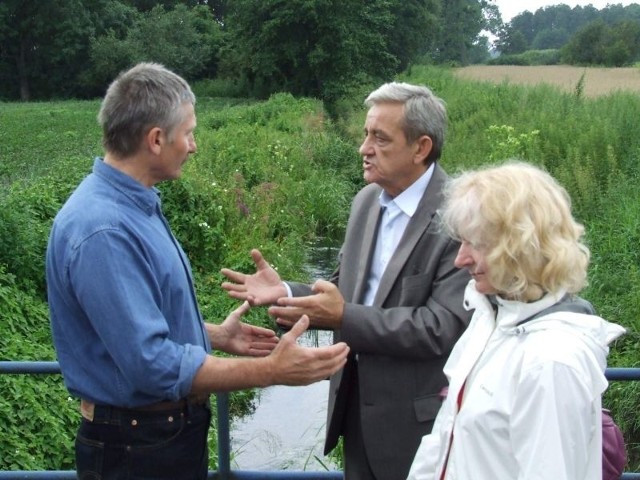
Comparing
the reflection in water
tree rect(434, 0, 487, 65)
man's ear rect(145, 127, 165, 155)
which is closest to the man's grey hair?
man's ear rect(145, 127, 165, 155)

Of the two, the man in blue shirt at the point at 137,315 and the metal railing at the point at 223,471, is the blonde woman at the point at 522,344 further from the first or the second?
the metal railing at the point at 223,471

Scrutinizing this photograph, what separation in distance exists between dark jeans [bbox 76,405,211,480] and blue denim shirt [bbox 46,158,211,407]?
64 mm

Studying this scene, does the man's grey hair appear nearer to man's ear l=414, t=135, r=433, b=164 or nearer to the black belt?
man's ear l=414, t=135, r=433, b=164

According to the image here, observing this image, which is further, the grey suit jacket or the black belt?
the grey suit jacket

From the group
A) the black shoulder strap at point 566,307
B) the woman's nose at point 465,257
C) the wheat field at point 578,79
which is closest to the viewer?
the black shoulder strap at point 566,307

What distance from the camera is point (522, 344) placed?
1848mm

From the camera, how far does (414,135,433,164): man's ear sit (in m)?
2.79

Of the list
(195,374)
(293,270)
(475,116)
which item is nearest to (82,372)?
(195,374)

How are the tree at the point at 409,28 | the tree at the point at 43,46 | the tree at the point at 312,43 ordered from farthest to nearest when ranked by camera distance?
the tree at the point at 43,46 → the tree at the point at 409,28 → the tree at the point at 312,43

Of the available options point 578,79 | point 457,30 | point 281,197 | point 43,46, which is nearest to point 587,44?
point 457,30

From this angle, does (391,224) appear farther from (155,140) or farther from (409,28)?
(409,28)

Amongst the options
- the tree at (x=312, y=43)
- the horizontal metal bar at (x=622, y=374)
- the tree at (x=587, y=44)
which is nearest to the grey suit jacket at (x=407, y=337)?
the horizontal metal bar at (x=622, y=374)

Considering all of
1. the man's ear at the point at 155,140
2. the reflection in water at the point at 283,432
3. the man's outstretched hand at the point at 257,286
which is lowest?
the reflection in water at the point at 283,432

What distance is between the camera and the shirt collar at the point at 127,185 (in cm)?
224
